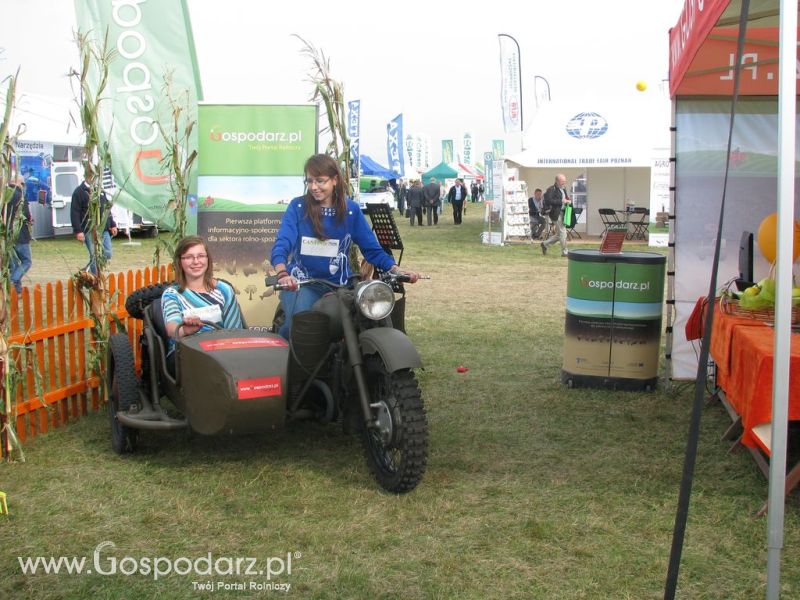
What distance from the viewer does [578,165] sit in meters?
22.0

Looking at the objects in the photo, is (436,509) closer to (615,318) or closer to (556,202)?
(615,318)

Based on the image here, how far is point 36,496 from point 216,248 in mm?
3655

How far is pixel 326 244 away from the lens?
5188 millimetres

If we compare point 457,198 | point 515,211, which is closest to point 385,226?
point 515,211

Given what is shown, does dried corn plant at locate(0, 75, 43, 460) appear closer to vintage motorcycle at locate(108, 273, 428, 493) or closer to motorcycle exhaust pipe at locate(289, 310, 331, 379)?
vintage motorcycle at locate(108, 273, 428, 493)

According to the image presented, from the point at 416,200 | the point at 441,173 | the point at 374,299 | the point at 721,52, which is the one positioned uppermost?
the point at 441,173

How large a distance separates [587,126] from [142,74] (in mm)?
16390

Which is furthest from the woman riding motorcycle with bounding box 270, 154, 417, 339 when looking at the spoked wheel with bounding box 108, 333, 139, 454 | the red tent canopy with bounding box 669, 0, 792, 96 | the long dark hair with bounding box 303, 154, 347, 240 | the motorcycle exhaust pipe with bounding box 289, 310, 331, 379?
the red tent canopy with bounding box 669, 0, 792, 96

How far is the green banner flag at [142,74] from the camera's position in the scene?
25.6 ft

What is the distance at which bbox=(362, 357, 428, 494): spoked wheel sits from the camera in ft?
13.8

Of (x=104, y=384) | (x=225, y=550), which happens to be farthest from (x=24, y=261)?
(x=225, y=550)

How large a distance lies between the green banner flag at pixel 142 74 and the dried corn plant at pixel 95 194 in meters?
1.59

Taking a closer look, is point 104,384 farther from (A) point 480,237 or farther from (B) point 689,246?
(A) point 480,237

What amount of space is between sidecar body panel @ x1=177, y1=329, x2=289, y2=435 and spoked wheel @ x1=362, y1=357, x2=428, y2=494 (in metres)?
0.51
